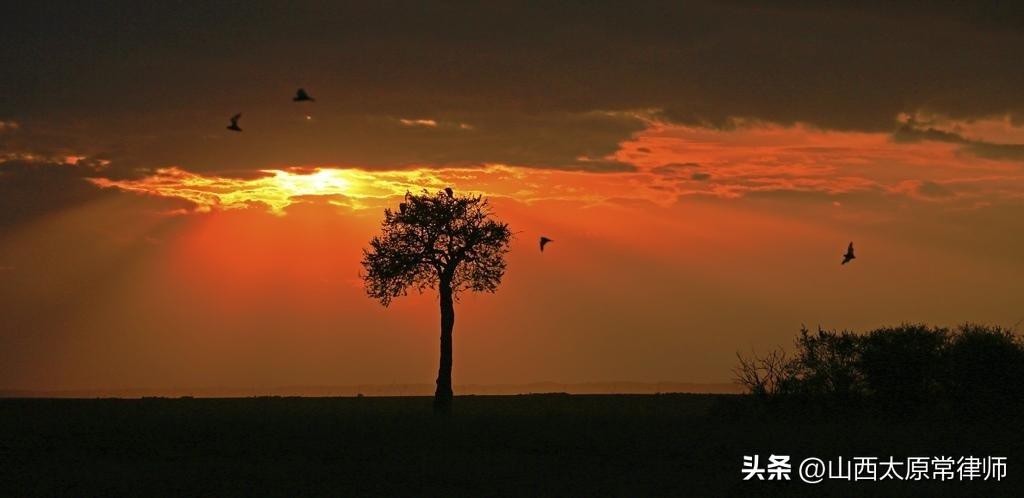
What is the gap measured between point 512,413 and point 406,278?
29.6 feet

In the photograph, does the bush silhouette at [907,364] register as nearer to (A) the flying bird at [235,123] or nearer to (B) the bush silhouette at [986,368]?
(B) the bush silhouette at [986,368]

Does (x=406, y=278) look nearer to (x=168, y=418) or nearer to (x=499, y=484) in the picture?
(x=168, y=418)

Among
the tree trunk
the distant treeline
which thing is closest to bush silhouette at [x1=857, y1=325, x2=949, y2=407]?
the distant treeline

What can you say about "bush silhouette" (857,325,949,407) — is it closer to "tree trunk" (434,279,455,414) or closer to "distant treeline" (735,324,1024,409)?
"distant treeline" (735,324,1024,409)

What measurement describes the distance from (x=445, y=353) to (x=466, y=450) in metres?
16.5

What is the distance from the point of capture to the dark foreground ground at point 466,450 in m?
34.4

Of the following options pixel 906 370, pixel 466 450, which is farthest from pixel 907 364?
pixel 466 450

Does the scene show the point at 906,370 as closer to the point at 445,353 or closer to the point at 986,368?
the point at 986,368

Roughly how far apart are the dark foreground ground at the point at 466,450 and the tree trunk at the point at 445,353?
4.05 feet

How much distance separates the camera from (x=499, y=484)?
3472cm

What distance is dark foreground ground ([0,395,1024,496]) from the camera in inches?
1355

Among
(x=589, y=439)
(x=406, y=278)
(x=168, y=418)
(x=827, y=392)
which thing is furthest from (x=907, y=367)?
(x=168, y=418)

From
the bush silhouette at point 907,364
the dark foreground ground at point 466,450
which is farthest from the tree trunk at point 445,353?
the bush silhouette at point 907,364

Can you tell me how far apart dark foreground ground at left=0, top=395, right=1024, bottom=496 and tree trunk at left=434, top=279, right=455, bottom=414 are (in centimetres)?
123
